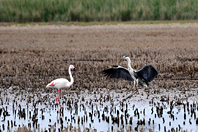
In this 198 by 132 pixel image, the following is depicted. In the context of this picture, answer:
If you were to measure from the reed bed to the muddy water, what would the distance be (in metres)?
34.6

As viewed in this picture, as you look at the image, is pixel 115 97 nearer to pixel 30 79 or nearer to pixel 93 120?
pixel 93 120

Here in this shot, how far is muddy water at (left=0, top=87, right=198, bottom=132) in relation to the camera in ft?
21.1

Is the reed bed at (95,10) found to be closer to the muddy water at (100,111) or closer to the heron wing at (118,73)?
the heron wing at (118,73)

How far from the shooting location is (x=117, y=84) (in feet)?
32.5

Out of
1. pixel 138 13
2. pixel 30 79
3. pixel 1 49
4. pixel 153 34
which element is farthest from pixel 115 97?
pixel 138 13

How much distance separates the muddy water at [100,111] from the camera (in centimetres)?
644

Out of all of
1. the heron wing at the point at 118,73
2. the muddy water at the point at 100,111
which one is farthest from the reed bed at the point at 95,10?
the muddy water at the point at 100,111

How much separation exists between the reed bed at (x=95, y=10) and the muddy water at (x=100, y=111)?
34.6m

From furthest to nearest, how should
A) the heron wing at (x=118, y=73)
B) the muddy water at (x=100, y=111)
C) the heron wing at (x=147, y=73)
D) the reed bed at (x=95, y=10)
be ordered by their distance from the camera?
1. the reed bed at (x=95, y=10)
2. the heron wing at (x=118, y=73)
3. the heron wing at (x=147, y=73)
4. the muddy water at (x=100, y=111)

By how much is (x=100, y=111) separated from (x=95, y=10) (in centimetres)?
3974

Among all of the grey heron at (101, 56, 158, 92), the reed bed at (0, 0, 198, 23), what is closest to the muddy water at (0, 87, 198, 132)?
the grey heron at (101, 56, 158, 92)

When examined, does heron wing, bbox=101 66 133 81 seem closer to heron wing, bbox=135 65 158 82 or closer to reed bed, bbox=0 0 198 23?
heron wing, bbox=135 65 158 82

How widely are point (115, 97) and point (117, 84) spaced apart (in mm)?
1401

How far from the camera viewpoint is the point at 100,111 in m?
7.36
